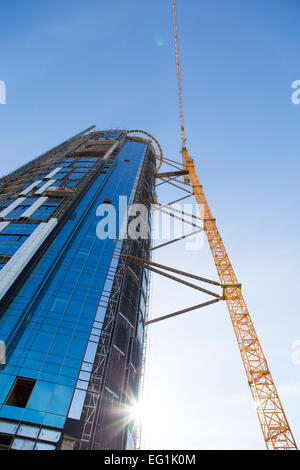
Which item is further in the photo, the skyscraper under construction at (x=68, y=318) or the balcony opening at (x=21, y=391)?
the balcony opening at (x=21, y=391)

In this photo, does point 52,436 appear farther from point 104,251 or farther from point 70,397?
point 104,251

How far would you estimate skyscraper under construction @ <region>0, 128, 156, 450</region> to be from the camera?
20.4m

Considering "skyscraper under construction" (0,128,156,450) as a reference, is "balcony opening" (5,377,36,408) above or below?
below

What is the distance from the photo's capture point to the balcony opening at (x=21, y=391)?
2155cm

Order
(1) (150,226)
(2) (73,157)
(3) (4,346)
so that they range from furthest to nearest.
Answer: (2) (73,157)
(1) (150,226)
(3) (4,346)

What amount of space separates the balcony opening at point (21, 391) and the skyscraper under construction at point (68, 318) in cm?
9

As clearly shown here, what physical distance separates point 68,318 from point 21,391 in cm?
701

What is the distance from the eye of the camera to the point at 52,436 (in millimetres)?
18938

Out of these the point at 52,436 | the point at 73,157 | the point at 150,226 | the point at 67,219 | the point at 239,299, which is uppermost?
the point at 73,157

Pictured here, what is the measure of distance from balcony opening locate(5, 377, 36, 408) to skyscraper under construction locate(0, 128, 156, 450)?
9 cm

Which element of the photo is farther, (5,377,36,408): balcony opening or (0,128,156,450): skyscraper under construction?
(5,377,36,408): balcony opening

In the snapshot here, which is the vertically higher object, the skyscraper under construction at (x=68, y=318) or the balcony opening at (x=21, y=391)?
the skyscraper under construction at (x=68, y=318)

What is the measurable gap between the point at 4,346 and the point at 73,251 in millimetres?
13741
